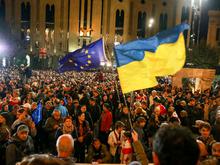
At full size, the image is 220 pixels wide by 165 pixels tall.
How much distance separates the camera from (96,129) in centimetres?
1022

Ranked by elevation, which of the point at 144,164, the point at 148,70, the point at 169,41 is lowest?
the point at 144,164

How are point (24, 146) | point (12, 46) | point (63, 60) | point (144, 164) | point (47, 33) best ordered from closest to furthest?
point (144, 164) → point (24, 146) → point (63, 60) → point (12, 46) → point (47, 33)

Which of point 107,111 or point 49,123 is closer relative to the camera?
point 49,123

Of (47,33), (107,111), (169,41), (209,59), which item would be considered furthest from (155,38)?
(47,33)

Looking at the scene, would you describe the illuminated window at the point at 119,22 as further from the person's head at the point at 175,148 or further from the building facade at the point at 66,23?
the person's head at the point at 175,148

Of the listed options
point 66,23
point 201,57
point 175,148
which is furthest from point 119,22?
point 175,148

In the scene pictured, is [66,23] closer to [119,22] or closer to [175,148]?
[119,22]

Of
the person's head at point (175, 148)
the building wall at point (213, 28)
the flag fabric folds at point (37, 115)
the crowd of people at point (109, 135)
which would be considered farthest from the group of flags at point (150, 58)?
the building wall at point (213, 28)

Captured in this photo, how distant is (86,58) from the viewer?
1175 cm

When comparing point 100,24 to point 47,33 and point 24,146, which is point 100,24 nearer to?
point 47,33

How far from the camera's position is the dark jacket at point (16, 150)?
19.1ft

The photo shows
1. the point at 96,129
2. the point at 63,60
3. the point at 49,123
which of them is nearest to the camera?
the point at 49,123

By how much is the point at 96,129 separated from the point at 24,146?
4283 millimetres

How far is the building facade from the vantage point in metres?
66.1
